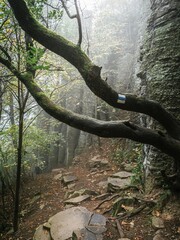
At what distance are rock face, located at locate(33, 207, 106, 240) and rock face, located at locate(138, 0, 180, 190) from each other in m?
1.48

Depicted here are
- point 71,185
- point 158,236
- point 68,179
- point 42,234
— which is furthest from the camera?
point 68,179

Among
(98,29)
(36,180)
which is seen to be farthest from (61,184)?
Answer: (98,29)

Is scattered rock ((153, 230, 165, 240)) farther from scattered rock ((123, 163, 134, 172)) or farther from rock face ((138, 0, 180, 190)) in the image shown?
scattered rock ((123, 163, 134, 172))

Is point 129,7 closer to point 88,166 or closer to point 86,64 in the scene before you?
point 88,166

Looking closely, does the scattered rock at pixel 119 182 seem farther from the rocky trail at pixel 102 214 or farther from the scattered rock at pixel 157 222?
the scattered rock at pixel 157 222

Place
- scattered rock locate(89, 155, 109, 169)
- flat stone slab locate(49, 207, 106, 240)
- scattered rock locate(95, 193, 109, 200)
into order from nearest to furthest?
flat stone slab locate(49, 207, 106, 240), scattered rock locate(95, 193, 109, 200), scattered rock locate(89, 155, 109, 169)

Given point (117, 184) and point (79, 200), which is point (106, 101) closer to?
point (117, 184)

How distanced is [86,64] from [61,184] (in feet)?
23.9

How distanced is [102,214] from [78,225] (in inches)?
24.8

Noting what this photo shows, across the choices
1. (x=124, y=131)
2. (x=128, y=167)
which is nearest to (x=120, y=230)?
(x=124, y=131)

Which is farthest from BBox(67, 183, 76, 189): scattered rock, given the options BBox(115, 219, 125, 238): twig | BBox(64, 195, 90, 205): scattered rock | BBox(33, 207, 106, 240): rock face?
BBox(115, 219, 125, 238): twig

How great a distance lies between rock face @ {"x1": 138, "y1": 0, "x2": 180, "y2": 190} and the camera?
465 centimetres

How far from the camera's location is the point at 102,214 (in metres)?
5.10

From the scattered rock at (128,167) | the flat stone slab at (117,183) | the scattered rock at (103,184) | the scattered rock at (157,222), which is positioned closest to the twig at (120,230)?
the scattered rock at (157,222)
